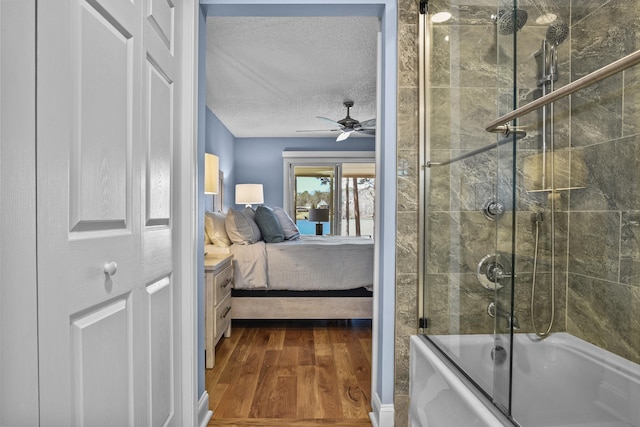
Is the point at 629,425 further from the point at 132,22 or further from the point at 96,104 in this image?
the point at 132,22

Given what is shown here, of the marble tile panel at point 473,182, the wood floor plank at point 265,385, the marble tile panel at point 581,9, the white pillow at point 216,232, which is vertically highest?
the marble tile panel at point 581,9

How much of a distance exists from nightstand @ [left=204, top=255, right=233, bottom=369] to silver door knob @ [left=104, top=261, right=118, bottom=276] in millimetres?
1505

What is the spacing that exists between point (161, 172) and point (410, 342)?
1.34m

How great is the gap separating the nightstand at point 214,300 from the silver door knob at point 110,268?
150cm

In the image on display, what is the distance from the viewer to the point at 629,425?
3.78ft

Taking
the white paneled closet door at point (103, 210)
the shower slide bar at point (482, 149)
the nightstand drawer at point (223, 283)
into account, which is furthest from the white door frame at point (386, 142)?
the nightstand drawer at point (223, 283)

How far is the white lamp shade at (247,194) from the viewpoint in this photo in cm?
617

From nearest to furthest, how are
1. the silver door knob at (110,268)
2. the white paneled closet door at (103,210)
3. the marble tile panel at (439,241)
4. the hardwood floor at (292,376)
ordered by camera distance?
1. the white paneled closet door at (103,210)
2. the silver door knob at (110,268)
3. the marble tile panel at (439,241)
4. the hardwood floor at (292,376)

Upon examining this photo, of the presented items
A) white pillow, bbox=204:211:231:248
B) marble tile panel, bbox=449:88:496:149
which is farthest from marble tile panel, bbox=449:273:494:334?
white pillow, bbox=204:211:231:248

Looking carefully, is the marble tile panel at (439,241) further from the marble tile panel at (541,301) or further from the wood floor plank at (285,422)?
the wood floor plank at (285,422)

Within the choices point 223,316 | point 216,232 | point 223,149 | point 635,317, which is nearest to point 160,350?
point 223,316

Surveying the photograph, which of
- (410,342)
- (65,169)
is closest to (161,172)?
(65,169)

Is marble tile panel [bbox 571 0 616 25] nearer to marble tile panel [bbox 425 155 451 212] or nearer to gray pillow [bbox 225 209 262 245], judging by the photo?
marble tile panel [bbox 425 155 451 212]

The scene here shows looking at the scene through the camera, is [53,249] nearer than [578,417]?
Yes
